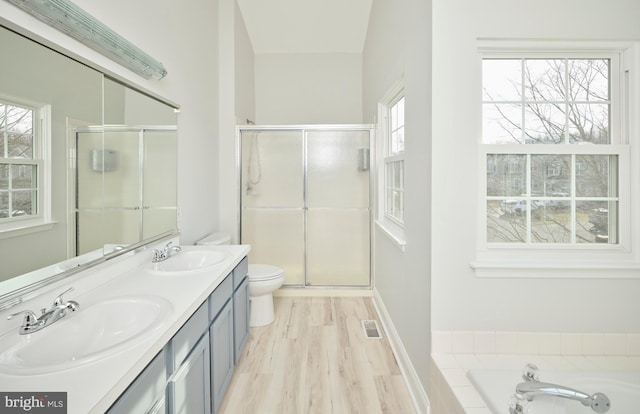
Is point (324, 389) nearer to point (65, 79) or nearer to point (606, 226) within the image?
point (606, 226)

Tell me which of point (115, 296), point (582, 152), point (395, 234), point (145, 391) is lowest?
point (145, 391)

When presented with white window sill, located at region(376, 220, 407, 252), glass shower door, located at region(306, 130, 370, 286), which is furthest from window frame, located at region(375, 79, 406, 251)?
glass shower door, located at region(306, 130, 370, 286)

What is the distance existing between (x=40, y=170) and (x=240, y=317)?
142 centimetres

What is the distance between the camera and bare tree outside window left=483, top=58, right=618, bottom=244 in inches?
64.7

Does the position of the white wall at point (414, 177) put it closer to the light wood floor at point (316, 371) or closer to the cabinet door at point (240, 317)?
the light wood floor at point (316, 371)

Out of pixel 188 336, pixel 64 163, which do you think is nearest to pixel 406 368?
pixel 188 336

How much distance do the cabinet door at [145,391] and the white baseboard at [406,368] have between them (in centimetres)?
130

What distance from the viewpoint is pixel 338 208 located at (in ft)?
11.7

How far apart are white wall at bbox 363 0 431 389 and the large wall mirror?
5.22 feet

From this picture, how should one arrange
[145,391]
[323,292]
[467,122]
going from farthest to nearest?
[323,292]
[467,122]
[145,391]

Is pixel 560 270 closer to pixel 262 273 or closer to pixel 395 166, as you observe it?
pixel 395 166

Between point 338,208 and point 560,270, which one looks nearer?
point 560,270

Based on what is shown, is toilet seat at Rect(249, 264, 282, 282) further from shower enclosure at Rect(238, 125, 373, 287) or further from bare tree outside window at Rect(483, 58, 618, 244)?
bare tree outside window at Rect(483, 58, 618, 244)

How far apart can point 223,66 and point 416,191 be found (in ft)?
8.19
